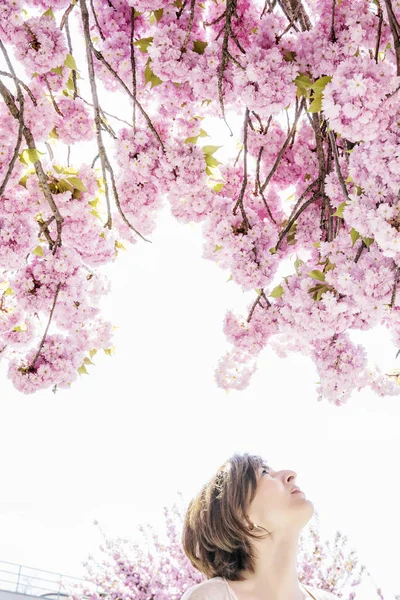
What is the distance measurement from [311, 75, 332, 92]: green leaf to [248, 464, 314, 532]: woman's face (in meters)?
1.24

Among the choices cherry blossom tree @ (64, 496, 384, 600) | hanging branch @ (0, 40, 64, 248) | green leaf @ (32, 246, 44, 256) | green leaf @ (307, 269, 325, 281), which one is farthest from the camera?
cherry blossom tree @ (64, 496, 384, 600)

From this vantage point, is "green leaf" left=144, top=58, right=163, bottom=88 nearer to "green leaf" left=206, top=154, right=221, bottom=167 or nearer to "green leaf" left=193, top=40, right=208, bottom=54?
"green leaf" left=193, top=40, right=208, bottom=54

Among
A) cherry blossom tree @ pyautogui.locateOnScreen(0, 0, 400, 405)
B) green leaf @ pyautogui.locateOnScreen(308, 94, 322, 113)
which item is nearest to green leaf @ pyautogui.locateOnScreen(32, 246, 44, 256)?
cherry blossom tree @ pyautogui.locateOnScreen(0, 0, 400, 405)

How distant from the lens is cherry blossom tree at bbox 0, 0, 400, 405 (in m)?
1.43

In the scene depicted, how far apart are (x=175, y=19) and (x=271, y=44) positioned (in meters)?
0.32

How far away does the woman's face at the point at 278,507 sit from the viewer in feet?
6.14

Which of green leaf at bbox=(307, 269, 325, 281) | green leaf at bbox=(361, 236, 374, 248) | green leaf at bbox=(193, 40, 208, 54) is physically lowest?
green leaf at bbox=(361, 236, 374, 248)

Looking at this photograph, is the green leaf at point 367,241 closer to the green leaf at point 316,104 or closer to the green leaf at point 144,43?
the green leaf at point 316,104

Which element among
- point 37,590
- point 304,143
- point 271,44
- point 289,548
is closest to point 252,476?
point 289,548

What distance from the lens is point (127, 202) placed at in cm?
201

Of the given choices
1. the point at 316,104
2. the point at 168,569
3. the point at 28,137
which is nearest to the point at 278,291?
the point at 316,104

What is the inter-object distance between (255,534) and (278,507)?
12 centimetres

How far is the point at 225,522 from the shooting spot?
1.90 meters

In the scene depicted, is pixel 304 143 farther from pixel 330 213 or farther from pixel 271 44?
pixel 271 44
